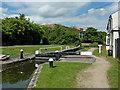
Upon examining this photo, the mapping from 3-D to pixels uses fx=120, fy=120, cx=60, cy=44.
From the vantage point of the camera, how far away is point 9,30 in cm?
2453

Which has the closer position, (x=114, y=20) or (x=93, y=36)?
(x=114, y=20)

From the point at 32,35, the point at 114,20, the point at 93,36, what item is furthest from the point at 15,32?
the point at 93,36

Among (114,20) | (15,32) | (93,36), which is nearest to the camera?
(114,20)

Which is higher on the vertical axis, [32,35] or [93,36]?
[93,36]

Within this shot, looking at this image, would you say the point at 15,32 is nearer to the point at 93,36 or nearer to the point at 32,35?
the point at 32,35

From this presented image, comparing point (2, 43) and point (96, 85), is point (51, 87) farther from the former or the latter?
point (2, 43)

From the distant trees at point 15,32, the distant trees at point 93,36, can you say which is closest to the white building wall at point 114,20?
the distant trees at point 15,32

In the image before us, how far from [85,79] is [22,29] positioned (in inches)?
957

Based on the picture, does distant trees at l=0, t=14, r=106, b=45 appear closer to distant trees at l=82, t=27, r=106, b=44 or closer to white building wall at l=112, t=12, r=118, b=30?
distant trees at l=82, t=27, r=106, b=44

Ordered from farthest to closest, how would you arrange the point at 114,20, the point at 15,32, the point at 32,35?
the point at 32,35, the point at 15,32, the point at 114,20

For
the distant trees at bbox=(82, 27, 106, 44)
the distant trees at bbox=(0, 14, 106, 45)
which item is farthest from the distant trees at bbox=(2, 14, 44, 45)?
the distant trees at bbox=(82, 27, 106, 44)

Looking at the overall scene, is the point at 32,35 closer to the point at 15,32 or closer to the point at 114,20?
the point at 15,32

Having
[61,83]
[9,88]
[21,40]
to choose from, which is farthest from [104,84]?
[21,40]

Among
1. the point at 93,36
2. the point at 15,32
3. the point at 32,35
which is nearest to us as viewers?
the point at 15,32
